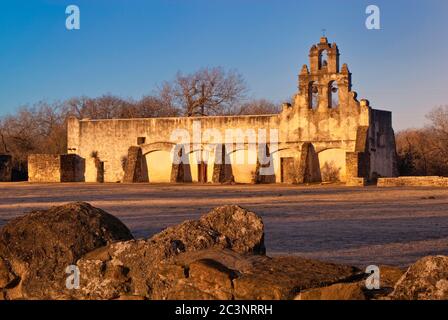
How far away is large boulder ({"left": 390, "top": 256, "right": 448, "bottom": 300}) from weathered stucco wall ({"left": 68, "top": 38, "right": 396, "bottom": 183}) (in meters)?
27.2

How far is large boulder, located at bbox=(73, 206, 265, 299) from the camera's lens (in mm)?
6051

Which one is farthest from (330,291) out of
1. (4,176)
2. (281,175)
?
(4,176)

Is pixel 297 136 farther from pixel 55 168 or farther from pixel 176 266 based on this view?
pixel 176 266

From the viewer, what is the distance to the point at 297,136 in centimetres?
3525

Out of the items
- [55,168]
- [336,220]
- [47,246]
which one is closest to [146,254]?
[47,246]

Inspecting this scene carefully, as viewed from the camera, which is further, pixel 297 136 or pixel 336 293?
pixel 297 136

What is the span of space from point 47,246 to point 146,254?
3.33 feet

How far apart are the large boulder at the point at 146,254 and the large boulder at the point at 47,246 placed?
221 mm

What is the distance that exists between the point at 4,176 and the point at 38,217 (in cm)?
3780

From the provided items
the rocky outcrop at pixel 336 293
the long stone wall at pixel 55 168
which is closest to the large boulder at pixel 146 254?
the rocky outcrop at pixel 336 293

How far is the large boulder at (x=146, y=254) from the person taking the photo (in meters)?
6.05

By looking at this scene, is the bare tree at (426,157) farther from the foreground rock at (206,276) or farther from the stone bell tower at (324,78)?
the foreground rock at (206,276)

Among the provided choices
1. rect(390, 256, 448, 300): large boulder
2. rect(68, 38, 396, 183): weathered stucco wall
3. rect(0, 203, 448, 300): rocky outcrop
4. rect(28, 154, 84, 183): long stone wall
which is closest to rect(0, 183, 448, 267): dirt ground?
rect(0, 203, 448, 300): rocky outcrop
